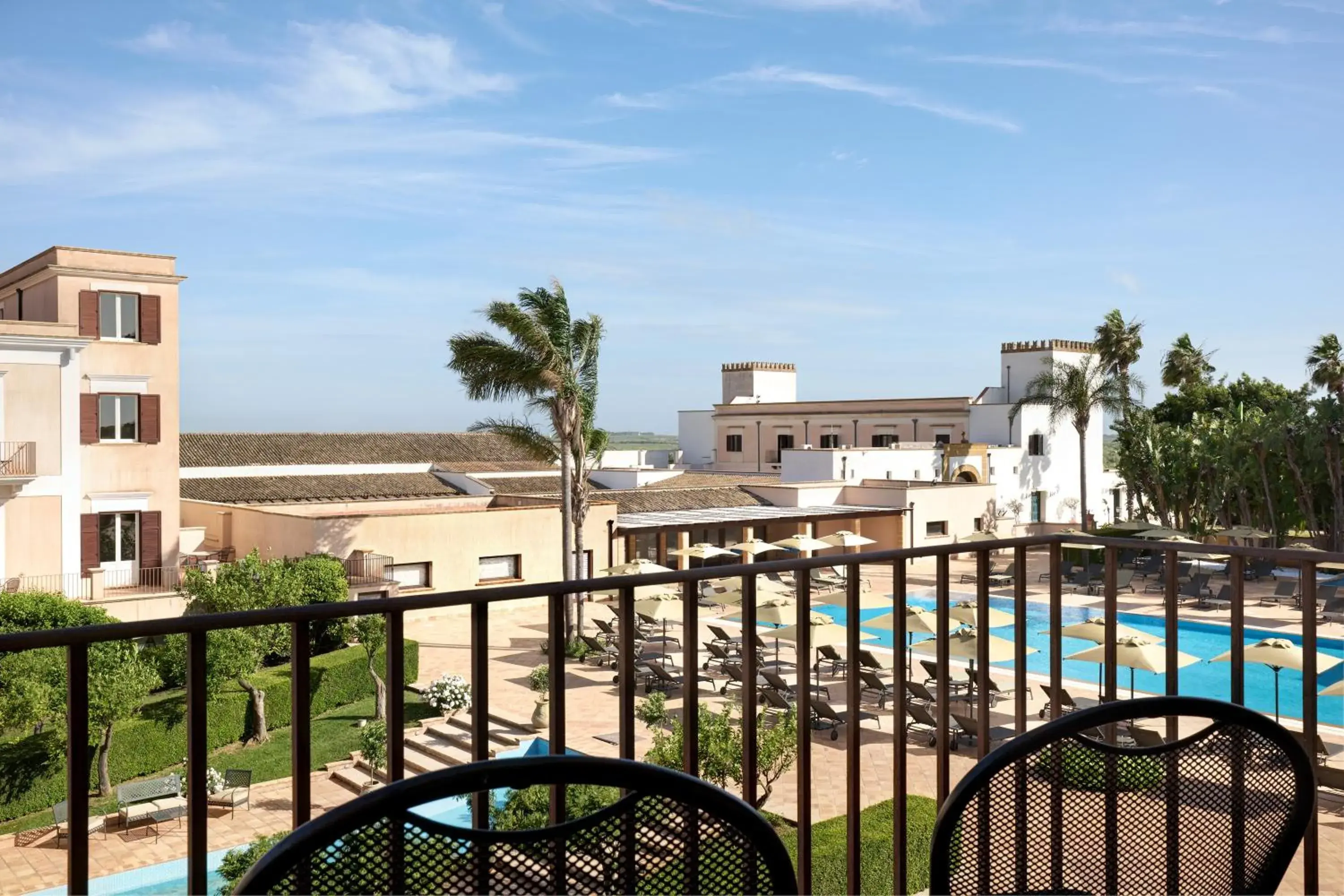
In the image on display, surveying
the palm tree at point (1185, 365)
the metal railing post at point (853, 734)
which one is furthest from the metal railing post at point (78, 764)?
the palm tree at point (1185, 365)

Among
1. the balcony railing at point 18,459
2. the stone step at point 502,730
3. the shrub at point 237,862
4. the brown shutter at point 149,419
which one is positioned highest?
the brown shutter at point 149,419

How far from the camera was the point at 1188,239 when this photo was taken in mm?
41031

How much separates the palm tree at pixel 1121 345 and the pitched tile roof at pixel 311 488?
23529 mm

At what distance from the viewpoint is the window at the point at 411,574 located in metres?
24.0

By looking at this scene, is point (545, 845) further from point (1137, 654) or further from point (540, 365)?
point (540, 365)

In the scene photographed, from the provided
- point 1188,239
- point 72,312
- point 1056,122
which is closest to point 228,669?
point 72,312

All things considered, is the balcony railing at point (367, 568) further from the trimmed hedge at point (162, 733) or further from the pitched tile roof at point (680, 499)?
the pitched tile roof at point (680, 499)

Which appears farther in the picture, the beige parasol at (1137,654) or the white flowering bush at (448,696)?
the white flowering bush at (448,696)

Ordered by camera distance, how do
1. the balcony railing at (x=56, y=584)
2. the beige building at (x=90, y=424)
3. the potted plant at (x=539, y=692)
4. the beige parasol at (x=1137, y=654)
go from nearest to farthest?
→ the beige parasol at (x=1137, y=654)
the potted plant at (x=539, y=692)
the balcony railing at (x=56, y=584)
the beige building at (x=90, y=424)

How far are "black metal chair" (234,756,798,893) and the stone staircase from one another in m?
12.2

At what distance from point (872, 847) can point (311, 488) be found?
79.8 ft

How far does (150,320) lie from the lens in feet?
76.9

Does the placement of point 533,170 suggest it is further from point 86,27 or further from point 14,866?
point 14,866

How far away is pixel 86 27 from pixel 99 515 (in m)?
9.90
